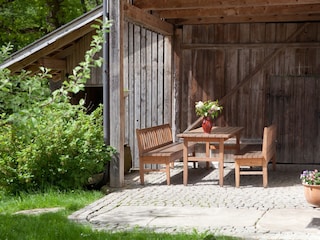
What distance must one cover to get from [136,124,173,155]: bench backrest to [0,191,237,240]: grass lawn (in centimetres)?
145

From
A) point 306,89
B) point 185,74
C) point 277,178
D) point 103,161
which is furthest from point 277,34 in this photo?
point 103,161

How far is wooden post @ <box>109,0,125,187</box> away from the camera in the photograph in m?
10.4

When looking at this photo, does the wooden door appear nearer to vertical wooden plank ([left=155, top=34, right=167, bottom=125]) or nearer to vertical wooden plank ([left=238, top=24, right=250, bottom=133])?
vertical wooden plank ([left=238, top=24, right=250, bottom=133])

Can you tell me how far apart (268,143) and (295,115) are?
234cm

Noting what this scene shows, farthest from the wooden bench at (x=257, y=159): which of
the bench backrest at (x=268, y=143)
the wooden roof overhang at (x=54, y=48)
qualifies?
the wooden roof overhang at (x=54, y=48)

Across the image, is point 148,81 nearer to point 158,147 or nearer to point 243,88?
point 158,147

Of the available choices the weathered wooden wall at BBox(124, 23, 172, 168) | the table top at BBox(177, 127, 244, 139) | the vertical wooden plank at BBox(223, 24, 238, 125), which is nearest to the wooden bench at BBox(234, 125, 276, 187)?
the table top at BBox(177, 127, 244, 139)

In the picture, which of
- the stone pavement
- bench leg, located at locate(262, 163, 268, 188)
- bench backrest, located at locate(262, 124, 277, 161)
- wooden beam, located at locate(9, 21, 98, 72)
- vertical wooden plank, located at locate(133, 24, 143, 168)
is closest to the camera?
the stone pavement

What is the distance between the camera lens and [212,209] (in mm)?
8570

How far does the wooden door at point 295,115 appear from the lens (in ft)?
41.4

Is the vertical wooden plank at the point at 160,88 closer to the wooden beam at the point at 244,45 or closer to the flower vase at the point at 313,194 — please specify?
the wooden beam at the point at 244,45

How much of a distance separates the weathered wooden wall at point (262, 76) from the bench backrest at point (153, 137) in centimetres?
114

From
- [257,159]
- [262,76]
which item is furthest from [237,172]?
[262,76]

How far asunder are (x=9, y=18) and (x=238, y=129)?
45.9 feet
